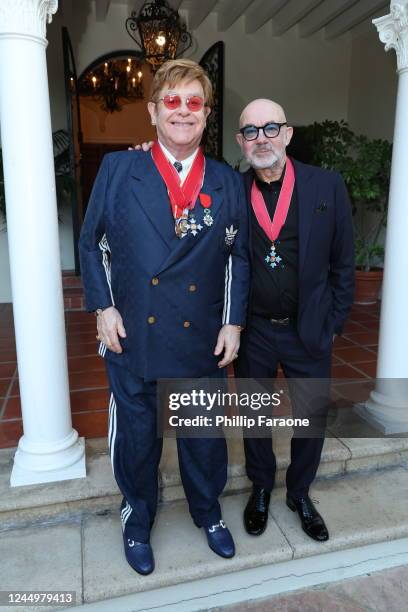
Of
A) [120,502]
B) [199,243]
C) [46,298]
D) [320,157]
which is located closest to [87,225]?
[199,243]

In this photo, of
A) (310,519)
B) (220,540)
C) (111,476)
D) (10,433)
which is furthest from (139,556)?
(10,433)

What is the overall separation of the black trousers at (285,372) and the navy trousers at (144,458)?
0.18 metres

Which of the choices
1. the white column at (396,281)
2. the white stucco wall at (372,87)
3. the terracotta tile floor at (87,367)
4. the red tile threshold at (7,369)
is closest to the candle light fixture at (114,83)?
the white stucco wall at (372,87)

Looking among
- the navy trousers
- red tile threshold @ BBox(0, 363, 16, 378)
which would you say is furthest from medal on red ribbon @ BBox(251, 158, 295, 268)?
red tile threshold @ BBox(0, 363, 16, 378)

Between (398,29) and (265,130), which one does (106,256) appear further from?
(398,29)

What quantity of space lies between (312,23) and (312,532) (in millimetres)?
5583

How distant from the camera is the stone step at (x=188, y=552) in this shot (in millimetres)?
1846

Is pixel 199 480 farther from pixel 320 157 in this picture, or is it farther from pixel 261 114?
pixel 320 157

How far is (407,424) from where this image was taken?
104 inches

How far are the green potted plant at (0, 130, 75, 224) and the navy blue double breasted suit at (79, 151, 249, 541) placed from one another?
140 inches

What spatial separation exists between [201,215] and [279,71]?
5.20m

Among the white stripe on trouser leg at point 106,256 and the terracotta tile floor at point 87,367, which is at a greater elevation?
the white stripe on trouser leg at point 106,256

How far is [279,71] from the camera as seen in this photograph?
20.1ft

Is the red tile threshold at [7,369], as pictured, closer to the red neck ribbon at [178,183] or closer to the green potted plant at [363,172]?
the red neck ribbon at [178,183]
